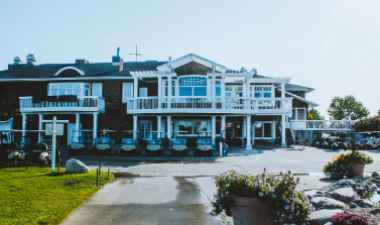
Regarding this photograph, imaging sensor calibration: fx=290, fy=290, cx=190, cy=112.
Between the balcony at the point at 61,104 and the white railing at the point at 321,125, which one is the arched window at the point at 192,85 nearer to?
the balcony at the point at 61,104

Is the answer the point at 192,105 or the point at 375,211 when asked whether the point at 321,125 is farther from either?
the point at 375,211

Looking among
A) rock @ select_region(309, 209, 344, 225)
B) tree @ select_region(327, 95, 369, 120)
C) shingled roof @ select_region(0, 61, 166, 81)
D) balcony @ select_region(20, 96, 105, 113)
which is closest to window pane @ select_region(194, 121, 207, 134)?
shingled roof @ select_region(0, 61, 166, 81)

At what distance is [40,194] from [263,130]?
22801mm

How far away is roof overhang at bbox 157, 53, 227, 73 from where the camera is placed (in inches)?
914

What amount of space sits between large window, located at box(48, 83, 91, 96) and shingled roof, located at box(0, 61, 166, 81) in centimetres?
78

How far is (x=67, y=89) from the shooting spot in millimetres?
26453

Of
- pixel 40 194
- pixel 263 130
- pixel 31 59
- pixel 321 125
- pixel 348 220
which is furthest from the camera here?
pixel 31 59

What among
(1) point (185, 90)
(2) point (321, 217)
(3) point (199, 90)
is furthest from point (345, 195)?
(1) point (185, 90)

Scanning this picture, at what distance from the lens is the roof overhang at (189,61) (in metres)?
23.2

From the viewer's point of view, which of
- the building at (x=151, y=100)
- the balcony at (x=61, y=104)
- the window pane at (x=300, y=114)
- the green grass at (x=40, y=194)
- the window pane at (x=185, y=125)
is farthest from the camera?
the window pane at (x=300, y=114)

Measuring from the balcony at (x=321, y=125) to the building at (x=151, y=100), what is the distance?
213mm

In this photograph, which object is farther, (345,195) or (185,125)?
(185,125)

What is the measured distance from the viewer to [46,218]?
5.86m

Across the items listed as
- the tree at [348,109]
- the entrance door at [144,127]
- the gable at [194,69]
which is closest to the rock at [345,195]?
the gable at [194,69]
